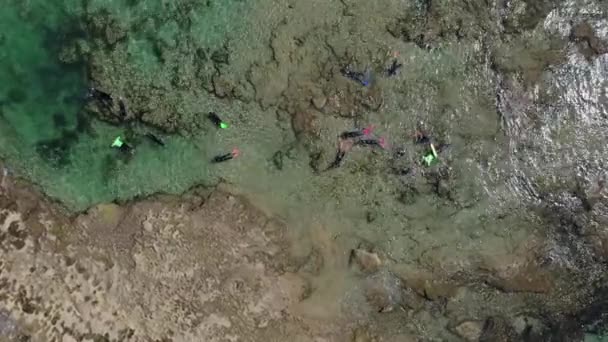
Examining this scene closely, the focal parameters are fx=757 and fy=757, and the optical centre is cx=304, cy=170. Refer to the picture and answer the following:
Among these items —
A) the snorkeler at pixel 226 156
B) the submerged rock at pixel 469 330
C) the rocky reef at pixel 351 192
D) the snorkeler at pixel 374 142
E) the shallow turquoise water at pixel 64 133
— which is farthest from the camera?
the submerged rock at pixel 469 330

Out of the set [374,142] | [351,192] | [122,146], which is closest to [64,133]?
[122,146]

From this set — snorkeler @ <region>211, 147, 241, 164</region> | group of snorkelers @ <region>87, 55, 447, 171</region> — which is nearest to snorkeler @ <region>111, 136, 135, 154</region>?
group of snorkelers @ <region>87, 55, 447, 171</region>

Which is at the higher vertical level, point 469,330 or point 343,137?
point 343,137

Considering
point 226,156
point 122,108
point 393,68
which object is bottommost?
point 226,156

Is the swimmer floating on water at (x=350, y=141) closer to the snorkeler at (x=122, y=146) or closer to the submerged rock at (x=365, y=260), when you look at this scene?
the submerged rock at (x=365, y=260)

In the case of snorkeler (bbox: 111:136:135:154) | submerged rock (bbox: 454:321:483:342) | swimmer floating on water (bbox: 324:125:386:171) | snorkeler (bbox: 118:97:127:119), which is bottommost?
submerged rock (bbox: 454:321:483:342)

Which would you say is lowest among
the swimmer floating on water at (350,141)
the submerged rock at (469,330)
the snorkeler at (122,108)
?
the submerged rock at (469,330)

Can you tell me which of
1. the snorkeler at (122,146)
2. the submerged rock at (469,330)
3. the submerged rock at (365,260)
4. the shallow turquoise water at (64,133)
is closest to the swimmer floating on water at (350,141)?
the submerged rock at (365,260)

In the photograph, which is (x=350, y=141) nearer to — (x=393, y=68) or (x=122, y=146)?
(x=393, y=68)

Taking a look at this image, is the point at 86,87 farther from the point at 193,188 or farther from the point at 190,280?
the point at 190,280

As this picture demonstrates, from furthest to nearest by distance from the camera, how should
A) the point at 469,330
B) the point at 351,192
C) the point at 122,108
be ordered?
the point at 469,330 → the point at 351,192 → the point at 122,108

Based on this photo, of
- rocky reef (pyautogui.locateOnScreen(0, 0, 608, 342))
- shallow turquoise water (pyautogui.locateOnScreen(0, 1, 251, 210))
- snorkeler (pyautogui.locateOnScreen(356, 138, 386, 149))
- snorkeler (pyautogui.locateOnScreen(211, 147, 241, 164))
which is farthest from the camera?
snorkeler (pyautogui.locateOnScreen(356, 138, 386, 149))

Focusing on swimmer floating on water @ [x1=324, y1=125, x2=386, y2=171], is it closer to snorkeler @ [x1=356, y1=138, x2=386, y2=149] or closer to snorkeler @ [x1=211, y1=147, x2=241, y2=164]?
snorkeler @ [x1=356, y1=138, x2=386, y2=149]
